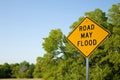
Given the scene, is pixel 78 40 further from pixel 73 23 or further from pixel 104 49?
pixel 73 23

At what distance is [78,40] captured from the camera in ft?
26.3

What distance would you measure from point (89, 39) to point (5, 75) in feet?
338

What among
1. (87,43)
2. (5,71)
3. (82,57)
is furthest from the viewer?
(5,71)

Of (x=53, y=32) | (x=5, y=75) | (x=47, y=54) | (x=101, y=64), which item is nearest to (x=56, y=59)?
(x=47, y=54)

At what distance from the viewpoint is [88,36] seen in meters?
7.82

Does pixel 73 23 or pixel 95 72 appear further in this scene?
pixel 73 23

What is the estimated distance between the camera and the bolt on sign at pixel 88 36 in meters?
7.61

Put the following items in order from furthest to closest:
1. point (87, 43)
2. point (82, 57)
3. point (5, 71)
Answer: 1. point (5, 71)
2. point (82, 57)
3. point (87, 43)

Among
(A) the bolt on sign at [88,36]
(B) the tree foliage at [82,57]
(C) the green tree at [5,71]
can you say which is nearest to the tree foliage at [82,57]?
(B) the tree foliage at [82,57]

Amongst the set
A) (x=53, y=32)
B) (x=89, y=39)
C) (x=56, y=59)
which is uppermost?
(x=53, y=32)

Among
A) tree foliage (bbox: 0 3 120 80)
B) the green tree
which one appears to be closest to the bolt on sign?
tree foliage (bbox: 0 3 120 80)

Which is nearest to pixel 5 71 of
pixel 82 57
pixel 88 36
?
pixel 82 57

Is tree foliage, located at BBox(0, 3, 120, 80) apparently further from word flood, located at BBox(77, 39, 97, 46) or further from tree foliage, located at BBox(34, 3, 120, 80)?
word flood, located at BBox(77, 39, 97, 46)

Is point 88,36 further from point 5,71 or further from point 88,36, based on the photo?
Answer: point 5,71
